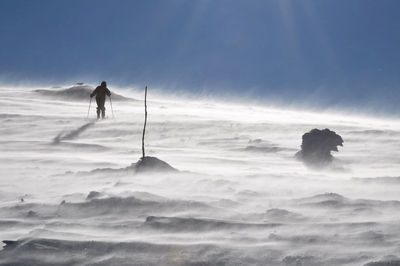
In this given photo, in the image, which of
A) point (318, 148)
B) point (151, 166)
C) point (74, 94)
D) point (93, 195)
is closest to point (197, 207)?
point (93, 195)

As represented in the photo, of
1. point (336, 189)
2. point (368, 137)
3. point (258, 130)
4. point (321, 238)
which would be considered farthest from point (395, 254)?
point (258, 130)

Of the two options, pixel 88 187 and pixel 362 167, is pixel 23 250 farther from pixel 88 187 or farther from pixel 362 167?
pixel 362 167

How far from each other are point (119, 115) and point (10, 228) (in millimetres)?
14019

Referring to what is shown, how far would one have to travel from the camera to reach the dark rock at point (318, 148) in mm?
10887

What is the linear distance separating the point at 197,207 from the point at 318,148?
5063 mm

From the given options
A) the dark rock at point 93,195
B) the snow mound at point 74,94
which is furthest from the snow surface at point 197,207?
the snow mound at point 74,94

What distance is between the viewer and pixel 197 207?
6.73 m

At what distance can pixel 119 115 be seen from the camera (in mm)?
19969

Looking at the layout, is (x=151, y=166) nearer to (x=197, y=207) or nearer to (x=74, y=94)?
(x=197, y=207)

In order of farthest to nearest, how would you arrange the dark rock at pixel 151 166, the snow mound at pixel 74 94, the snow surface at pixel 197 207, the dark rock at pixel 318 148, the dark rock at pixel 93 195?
1. the snow mound at pixel 74 94
2. the dark rock at pixel 318 148
3. the dark rock at pixel 151 166
4. the dark rock at pixel 93 195
5. the snow surface at pixel 197 207

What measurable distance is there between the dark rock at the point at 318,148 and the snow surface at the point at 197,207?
0.98 ft

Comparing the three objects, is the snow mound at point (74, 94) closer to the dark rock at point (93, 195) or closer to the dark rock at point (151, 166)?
the dark rock at point (151, 166)

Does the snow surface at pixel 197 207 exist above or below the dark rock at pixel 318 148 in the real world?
below

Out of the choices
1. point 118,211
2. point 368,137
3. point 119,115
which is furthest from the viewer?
point 119,115
